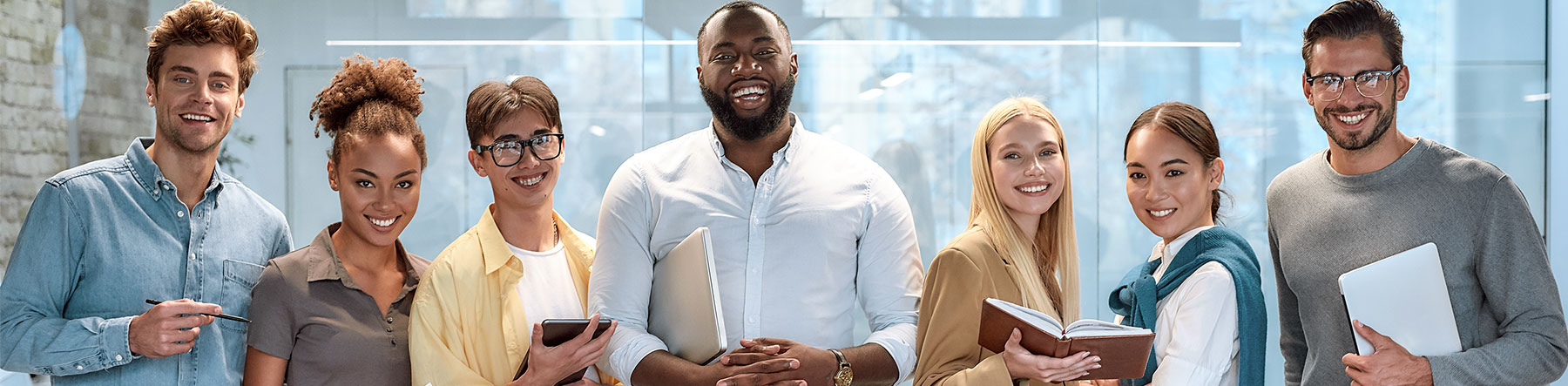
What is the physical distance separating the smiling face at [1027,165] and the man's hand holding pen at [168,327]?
2.03 m

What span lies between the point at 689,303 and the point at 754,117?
0.53 meters

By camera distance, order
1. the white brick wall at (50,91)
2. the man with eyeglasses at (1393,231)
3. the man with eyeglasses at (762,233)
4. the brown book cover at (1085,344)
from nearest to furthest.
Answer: the brown book cover at (1085,344), the man with eyeglasses at (1393,231), the man with eyeglasses at (762,233), the white brick wall at (50,91)

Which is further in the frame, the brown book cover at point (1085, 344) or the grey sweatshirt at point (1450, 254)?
the grey sweatshirt at point (1450, 254)

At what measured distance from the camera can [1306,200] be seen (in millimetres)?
3107

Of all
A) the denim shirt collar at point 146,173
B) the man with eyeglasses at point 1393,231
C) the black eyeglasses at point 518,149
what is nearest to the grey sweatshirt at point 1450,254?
the man with eyeglasses at point 1393,231

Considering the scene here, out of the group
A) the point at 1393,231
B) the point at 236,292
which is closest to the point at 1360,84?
the point at 1393,231

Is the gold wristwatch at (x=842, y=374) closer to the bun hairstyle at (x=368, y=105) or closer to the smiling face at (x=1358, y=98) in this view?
the bun hairstyle at (x=368, y=105)

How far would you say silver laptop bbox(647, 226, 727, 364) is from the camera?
2.68m

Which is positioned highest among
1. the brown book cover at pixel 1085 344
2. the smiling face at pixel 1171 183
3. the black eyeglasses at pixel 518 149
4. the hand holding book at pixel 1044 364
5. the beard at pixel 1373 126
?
the beard at pixel 1373 126

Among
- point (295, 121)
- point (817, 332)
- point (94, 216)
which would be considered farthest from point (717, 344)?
point (295, 121)

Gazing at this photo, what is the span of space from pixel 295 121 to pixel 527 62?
121cm

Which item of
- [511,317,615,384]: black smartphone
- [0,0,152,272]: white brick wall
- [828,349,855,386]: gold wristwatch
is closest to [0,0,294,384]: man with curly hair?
[511,317,615,384]: black smartphone

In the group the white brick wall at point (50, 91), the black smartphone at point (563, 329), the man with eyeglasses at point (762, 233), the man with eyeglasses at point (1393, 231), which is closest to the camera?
the black smartphone at point (563, 329)

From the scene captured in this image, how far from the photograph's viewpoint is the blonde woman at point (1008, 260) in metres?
2.69
